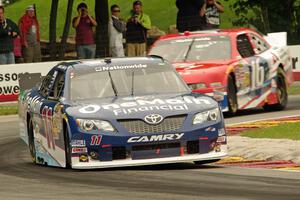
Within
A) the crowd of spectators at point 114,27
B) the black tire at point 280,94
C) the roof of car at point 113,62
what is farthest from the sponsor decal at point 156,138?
the crowd of spectators at point 114,27

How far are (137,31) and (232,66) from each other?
9.16 m

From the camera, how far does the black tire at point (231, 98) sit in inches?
861

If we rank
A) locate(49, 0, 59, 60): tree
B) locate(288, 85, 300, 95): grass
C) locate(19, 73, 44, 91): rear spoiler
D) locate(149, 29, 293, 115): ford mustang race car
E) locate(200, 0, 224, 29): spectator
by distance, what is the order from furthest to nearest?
locate(49, 0, 59, 60): tree < locate(200, 0, 224, 29): spectator < locate(288, 85, 300, 95): grass < locate(19, 73, 44, 91): rear spoiler < locate(149, 29, 293, 115): ford mustang race car

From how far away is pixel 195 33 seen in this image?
921 inches

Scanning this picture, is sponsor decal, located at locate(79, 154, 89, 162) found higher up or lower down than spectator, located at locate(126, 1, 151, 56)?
higher up

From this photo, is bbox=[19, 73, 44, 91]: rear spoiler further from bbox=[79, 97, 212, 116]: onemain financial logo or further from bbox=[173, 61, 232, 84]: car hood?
bbox=[79, 97, 212, 116]: onemain financial logo

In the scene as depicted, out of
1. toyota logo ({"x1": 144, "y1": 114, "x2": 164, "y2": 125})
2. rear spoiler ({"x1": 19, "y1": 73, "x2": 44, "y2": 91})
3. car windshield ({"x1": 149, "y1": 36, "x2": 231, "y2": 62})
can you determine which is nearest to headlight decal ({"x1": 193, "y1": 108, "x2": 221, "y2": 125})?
toyota logo ({"x1": 144, "y1": 114, "x2": 164, "y2": 125})

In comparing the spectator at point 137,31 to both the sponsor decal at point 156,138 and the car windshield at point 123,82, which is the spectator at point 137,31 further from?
the sponsor decal at point 156,138

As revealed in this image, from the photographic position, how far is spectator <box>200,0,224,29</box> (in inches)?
1171

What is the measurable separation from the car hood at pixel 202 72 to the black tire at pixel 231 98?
10.2 inches

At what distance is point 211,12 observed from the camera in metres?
30.0

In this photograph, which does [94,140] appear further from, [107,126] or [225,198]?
[225,198]

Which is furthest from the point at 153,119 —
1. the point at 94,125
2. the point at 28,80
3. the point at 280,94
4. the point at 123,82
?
the point at 28,80

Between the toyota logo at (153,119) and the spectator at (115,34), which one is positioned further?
the spectator at (115,34)
